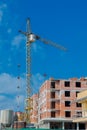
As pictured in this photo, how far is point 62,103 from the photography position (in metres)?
99.8

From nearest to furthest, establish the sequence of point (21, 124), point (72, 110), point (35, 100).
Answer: point (21, 124) → point (72, 110) → point (35, 100)

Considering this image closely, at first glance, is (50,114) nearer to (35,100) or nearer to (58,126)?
(58,126)

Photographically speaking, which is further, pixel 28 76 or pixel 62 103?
pixel 28 76

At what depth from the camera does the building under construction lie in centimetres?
9919

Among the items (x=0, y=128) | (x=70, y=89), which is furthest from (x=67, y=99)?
(x=0, y=128)

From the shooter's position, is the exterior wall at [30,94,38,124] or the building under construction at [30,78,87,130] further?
the exterior wall at [30,94,38,124]

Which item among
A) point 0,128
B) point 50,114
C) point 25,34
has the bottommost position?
point 0,128

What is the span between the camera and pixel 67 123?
100812 millimetres

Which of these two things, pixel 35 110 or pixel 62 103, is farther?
pixel 35 110

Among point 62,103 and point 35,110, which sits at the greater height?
point 35,110

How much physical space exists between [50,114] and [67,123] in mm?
5613

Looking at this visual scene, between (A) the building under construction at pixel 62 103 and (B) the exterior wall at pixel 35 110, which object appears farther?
(B) the exterior wall at pixel 35 110

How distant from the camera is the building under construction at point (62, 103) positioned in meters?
99.2

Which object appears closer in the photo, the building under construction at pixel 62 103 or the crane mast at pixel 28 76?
the building under construction at pixel 62 103
